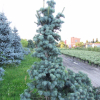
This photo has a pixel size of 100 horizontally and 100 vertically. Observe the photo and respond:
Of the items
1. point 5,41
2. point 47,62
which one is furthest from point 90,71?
point 5,41

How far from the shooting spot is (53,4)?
2.44m

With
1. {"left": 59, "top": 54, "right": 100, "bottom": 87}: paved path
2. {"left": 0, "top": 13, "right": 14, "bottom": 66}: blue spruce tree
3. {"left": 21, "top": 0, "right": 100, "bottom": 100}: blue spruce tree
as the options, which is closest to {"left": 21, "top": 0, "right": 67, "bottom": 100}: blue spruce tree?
{"left": 21, "top": 0, "right": 100, "bottom": 100}: blue spruce tree

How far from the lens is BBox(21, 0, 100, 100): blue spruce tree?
2027mm

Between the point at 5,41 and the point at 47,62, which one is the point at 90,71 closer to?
the point at 47,62

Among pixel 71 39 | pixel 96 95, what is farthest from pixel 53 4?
pixel 71 39

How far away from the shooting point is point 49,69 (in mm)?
2076

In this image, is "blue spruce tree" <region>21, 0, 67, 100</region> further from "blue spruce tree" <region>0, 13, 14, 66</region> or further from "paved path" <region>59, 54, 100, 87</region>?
"blue spruce tree" <region>0, 13, 14, 66</region>

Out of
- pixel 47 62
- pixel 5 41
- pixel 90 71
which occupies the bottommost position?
pixel 90 71

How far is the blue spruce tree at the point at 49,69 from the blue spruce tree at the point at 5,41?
5054 millimetres

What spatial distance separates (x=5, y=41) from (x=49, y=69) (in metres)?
6.25

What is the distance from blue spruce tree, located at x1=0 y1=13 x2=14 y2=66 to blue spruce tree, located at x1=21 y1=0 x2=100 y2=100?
16.6 feet

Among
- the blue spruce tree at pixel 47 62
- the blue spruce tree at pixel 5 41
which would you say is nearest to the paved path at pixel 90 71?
the blue spruce tree at pixel 47 62

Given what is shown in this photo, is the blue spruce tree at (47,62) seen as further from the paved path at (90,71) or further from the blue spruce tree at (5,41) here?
the blue spruce tree at (5,41)

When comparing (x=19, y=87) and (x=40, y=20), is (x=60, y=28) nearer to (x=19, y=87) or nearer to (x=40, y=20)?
(x=40, y=20)
